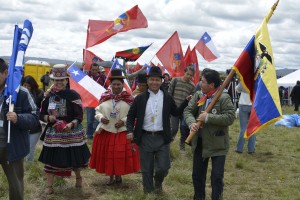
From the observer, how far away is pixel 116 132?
6.68 metres

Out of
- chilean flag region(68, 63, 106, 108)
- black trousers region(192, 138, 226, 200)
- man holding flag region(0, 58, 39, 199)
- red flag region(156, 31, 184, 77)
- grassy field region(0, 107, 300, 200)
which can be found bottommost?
grassy field region(0, 107, 300, 200)

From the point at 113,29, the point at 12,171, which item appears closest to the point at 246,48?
the point at 12,171

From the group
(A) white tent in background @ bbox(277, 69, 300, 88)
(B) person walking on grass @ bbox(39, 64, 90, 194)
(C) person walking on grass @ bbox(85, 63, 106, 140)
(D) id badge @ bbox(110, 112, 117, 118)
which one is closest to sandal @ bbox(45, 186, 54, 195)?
(B) person walking on grass @ bbox(39, 64, 90, 194)

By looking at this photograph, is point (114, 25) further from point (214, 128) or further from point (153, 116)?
point (214, 128)

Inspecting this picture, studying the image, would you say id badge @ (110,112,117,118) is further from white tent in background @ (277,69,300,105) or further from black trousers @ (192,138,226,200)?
white tent in background @ (277,69,300,105)

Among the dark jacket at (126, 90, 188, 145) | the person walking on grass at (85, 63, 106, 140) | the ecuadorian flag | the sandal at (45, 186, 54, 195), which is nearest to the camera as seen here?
the ecuadorian flag

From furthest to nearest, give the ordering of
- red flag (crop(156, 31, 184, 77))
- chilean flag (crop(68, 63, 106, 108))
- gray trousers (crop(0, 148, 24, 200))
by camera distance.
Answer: red flag (crop(156, 31, 184, 77)) < chilean flag (crop(68, 63, 106, 108)) < gray trousers (crop(0, 148, 24, 200))

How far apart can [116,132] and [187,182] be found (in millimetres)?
1548

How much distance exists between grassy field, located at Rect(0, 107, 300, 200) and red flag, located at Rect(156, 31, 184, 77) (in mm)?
2696

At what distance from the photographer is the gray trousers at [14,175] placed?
4594 millimetres

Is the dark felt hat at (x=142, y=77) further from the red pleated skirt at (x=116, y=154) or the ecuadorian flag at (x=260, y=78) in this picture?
the ecuadorian flag at (x=260, y=78)

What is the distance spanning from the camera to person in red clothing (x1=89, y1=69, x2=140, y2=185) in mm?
6645

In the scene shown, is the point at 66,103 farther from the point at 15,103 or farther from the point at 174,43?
the point at 174,43

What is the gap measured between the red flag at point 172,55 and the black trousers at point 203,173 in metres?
6.06
